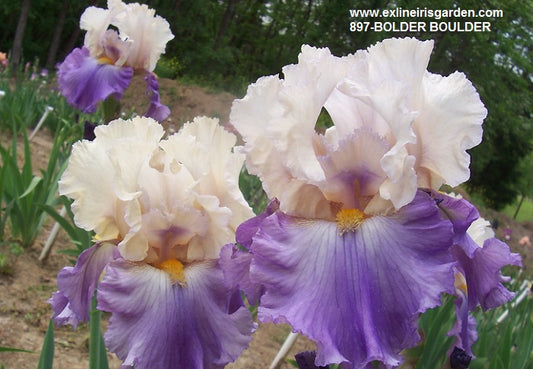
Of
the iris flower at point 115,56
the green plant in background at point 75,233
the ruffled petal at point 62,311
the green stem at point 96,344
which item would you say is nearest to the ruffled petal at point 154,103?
the iris flower at point 115,56

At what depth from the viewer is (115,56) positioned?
2.59 metres

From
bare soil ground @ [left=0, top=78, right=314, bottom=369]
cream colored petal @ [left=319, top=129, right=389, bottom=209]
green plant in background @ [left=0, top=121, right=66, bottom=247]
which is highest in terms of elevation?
cream colored petal @ [left=319, top=129, right=389, bottom=209]

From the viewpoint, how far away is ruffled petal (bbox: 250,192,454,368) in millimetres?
718

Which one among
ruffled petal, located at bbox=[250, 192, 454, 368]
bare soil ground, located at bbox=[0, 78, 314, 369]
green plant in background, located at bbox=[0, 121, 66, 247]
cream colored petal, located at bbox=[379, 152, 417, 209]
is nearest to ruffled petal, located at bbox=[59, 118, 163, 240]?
ruffled petal, located at bbox=[250, 192, 454, 368]

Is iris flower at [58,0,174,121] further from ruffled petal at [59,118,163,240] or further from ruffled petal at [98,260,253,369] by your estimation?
ruffled petal at [98,260,253,369]

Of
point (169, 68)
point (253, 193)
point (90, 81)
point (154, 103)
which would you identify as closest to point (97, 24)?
point (90, 81)

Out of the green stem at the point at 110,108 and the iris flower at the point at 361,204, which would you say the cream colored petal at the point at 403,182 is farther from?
the green stem at the point at 110,108

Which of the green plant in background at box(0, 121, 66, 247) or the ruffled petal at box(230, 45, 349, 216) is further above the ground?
the ruffled petal at box(230, 45, 349, 216)

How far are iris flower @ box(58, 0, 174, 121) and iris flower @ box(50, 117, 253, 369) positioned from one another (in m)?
1.42

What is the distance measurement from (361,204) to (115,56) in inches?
79.4

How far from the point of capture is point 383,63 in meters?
0.88

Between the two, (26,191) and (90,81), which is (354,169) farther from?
(26,191)

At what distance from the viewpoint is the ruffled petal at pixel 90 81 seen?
234 cm

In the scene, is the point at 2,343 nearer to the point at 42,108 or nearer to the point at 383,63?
the point at 383,63
